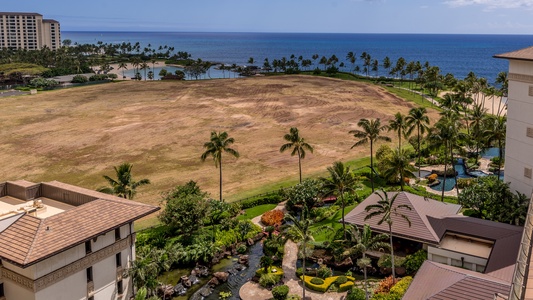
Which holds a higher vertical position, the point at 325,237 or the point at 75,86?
the point at 75,86

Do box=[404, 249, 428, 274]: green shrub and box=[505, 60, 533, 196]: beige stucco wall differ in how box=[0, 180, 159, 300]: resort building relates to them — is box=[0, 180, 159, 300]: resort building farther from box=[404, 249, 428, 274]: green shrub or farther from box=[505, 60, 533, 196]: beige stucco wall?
box=[505, 60, 533, 196]: beige stucco wall

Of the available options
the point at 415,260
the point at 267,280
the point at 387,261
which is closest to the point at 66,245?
the point at 267,280

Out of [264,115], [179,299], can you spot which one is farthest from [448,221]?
[264,115]

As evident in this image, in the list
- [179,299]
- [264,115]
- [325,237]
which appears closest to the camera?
[179,299]

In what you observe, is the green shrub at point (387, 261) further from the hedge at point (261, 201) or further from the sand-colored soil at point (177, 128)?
the sand-colored soil at point (177, 128)

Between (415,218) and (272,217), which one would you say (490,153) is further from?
(272,217)

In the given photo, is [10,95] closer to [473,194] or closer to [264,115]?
[264,115]

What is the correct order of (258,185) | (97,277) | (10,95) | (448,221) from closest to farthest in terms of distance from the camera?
(97,277), (448,221), (258,185), (10,95)

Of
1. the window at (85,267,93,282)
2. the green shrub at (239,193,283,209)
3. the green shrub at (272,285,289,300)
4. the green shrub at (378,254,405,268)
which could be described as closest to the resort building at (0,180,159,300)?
the window at (85,267,93,282)
